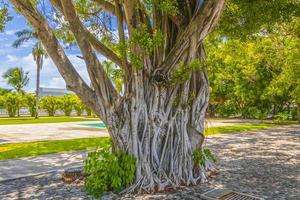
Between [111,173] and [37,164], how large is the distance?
119 inches

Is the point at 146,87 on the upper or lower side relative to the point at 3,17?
lower

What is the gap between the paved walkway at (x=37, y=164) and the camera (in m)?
6.03

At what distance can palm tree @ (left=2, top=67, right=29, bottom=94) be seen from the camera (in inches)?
1549

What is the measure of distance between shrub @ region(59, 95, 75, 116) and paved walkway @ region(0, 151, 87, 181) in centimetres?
2471

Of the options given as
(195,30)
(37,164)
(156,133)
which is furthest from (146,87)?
(37,164)

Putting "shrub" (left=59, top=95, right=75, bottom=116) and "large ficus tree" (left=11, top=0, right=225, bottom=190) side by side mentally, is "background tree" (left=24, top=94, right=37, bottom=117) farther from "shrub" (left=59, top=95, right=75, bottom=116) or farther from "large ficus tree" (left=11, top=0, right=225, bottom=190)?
"large ficus tree" (left=11, top=0, right=225, bottom=190)

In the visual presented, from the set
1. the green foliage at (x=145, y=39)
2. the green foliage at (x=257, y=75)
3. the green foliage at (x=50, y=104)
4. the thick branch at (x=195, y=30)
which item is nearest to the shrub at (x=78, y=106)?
the green foliage at (x=50, y=104)

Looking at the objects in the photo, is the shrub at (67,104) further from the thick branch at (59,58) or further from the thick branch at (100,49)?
the thick branch at (59,58)

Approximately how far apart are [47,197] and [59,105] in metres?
28.4

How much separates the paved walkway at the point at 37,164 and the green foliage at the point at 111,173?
77.0 inches

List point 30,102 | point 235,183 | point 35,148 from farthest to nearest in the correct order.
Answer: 1. point 30,102
2. point 35,148
3. point 235,183

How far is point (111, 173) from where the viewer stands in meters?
4.66

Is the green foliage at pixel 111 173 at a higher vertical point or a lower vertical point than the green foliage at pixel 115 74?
lower

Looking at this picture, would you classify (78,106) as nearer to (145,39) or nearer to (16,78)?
(16,78)
